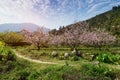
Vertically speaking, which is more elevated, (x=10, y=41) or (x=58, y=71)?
(x=10, y=41)

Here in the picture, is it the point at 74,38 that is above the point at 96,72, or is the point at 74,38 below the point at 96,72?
above

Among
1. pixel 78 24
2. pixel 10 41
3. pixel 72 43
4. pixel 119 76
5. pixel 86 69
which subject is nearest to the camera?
pixel 119 76

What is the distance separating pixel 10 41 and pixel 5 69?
29.6m

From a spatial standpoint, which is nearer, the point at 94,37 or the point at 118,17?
the point at 94,37

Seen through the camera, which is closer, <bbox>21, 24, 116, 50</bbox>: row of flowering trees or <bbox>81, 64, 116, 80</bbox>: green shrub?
<bbox>81, 64, 116, 80</bbox>: green shrub

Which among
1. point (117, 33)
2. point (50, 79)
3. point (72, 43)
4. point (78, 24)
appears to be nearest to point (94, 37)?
point (78, 24)

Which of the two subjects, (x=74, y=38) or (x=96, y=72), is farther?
(x=74, y=38)

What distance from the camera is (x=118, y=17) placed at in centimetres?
8919

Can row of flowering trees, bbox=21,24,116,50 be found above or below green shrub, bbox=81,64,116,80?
above

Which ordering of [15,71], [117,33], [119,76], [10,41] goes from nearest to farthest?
[119,76]
[15,71]
[10,41]
[117,33]

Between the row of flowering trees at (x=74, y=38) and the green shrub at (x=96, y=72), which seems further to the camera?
the row of flowering trees at (x=74, y=38)

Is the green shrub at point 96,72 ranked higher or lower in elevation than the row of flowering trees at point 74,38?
lower

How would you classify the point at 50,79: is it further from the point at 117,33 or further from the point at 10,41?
the point at 117,33

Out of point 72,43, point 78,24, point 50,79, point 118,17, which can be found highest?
point 118,17
